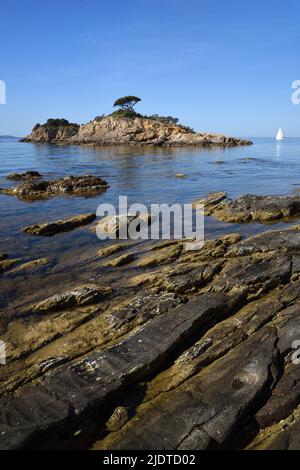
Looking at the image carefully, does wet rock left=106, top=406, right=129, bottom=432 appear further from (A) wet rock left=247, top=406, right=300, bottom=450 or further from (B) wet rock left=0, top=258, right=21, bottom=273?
(B) wet rock left=0, top=258, right=21, bottom=273

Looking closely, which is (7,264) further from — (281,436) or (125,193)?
(125,193)

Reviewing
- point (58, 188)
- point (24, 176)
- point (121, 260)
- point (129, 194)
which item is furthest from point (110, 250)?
point (24, 176)

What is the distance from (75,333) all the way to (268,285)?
5744mm

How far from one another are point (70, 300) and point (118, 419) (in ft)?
15.1

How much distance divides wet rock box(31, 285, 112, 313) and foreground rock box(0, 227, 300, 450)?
3 cm

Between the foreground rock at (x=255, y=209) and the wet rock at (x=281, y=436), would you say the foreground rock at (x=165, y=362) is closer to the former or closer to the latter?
the wet rock at (x=281, y=436)

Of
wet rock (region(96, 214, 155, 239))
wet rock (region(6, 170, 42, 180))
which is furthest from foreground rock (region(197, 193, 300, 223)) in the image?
wet rock (region(6, 170, 42, 180))

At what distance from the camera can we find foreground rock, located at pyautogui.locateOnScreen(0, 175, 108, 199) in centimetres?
3058

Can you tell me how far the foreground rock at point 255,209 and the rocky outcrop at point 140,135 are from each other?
281ft

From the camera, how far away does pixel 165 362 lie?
7.91m

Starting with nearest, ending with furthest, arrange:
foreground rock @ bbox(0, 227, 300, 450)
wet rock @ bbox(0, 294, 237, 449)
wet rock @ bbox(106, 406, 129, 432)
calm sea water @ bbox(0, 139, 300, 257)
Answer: wet rock @ bbox(0, 294, 237, 449) → foreground rock @ bbox(0, 227, 300, 450) → wet rock @ bbox(106, 406, 129, 432) → calm sea water @ bbox(0, 139, 300, 257)

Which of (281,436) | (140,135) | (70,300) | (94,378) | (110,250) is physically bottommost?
(281,436)
